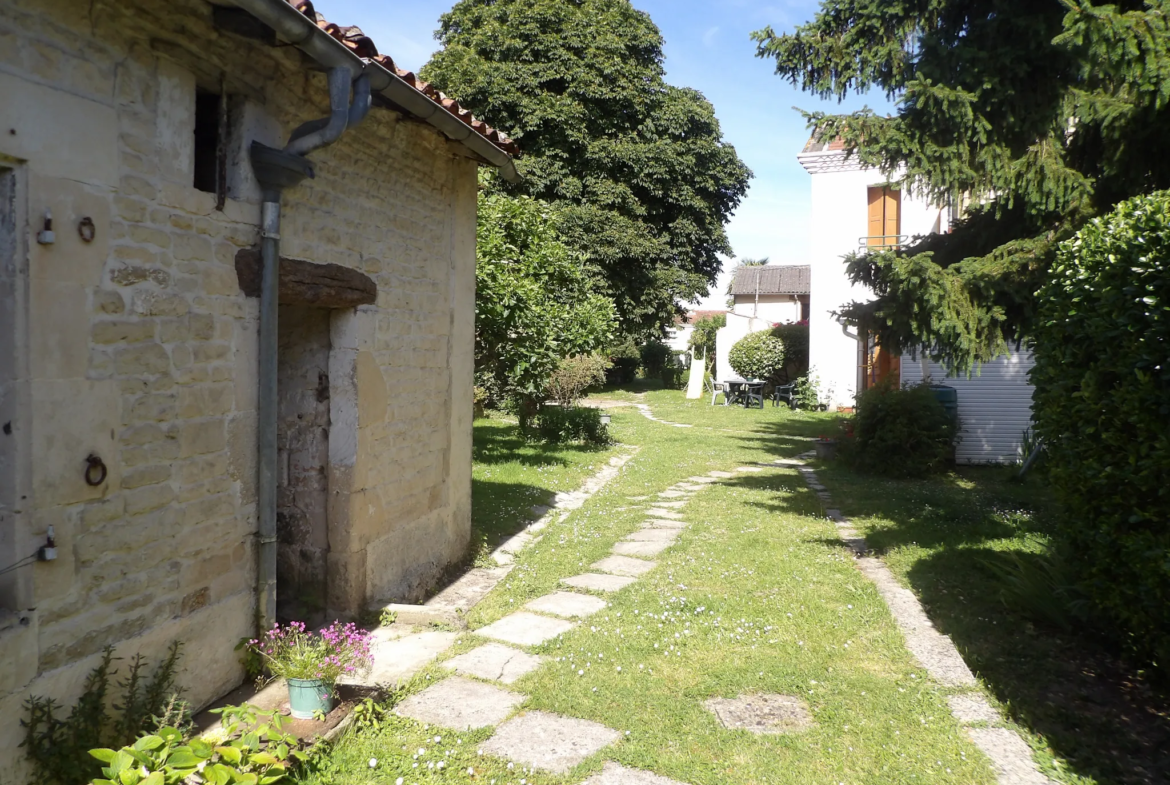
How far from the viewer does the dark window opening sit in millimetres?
3785

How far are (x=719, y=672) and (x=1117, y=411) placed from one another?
2.44 metres

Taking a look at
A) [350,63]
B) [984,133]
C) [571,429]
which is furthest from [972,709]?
[571,429]

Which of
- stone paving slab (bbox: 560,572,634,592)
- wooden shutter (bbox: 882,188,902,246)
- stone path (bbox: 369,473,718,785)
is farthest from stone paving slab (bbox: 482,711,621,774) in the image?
wooden shutter (bbox: 882,188,902,246)

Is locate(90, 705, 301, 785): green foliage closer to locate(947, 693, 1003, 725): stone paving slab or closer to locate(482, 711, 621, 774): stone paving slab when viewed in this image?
locate(482, 711, 621, 774): stone paving slab

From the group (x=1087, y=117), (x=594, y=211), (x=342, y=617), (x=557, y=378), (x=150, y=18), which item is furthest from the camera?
(x=594, y=211)

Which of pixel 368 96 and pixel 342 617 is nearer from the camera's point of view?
pixel 368 96

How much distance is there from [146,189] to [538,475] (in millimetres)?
7980

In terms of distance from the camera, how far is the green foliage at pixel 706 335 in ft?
105

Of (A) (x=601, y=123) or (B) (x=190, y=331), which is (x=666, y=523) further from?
(A) (x=601, y=123)

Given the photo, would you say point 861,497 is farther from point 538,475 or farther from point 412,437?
point 412,437

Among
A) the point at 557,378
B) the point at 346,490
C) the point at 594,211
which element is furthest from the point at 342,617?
the point at 594,211

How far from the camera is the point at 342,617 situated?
16.1ft

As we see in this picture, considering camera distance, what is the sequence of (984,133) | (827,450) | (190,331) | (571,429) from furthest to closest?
(571,429)
(827,450)
(984,133)
(190,331)

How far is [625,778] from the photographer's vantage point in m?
3.18
